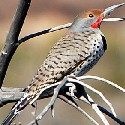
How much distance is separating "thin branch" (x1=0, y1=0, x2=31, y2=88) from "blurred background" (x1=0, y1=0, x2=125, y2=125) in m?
5.13

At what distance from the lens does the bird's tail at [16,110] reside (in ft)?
9.48

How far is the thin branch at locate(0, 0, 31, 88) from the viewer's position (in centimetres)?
268

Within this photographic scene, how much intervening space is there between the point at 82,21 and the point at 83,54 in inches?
18.0

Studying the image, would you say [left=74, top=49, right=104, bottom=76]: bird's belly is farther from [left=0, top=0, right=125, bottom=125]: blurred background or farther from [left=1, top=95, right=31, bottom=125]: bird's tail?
[left=0, top=0, right=125, bottom=125]: blurred background

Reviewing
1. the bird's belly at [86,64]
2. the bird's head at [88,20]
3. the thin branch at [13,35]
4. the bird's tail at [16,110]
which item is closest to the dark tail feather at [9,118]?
the bird's tail at [16,110]

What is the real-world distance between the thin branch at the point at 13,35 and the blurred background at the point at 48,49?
5.13 metres

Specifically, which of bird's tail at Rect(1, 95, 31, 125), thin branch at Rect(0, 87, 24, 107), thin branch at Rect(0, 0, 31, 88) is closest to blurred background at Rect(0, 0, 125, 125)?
bird's tail at Rect(1, 95, 31, 125)

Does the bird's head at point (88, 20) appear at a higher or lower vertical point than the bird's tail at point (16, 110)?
higher

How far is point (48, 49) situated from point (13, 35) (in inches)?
401

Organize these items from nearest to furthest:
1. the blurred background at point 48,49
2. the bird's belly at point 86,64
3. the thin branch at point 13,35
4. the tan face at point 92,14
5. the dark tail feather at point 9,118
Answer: the thin branch at point 13,35, the dark tail feather at point 9,118, the bird's belly at point 86,64, the tan face at point 92,14, the blurred background at point 48,49

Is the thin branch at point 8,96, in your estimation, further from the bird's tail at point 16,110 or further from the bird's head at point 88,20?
the bird's head at point 88,20

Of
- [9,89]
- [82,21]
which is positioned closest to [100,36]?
[82,21]

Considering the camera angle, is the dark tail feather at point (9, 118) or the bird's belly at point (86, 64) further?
the bird's belly at point (86, 64)

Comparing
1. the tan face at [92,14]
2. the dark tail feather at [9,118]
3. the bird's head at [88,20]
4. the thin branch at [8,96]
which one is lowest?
the dark tail feather at [9,118]
